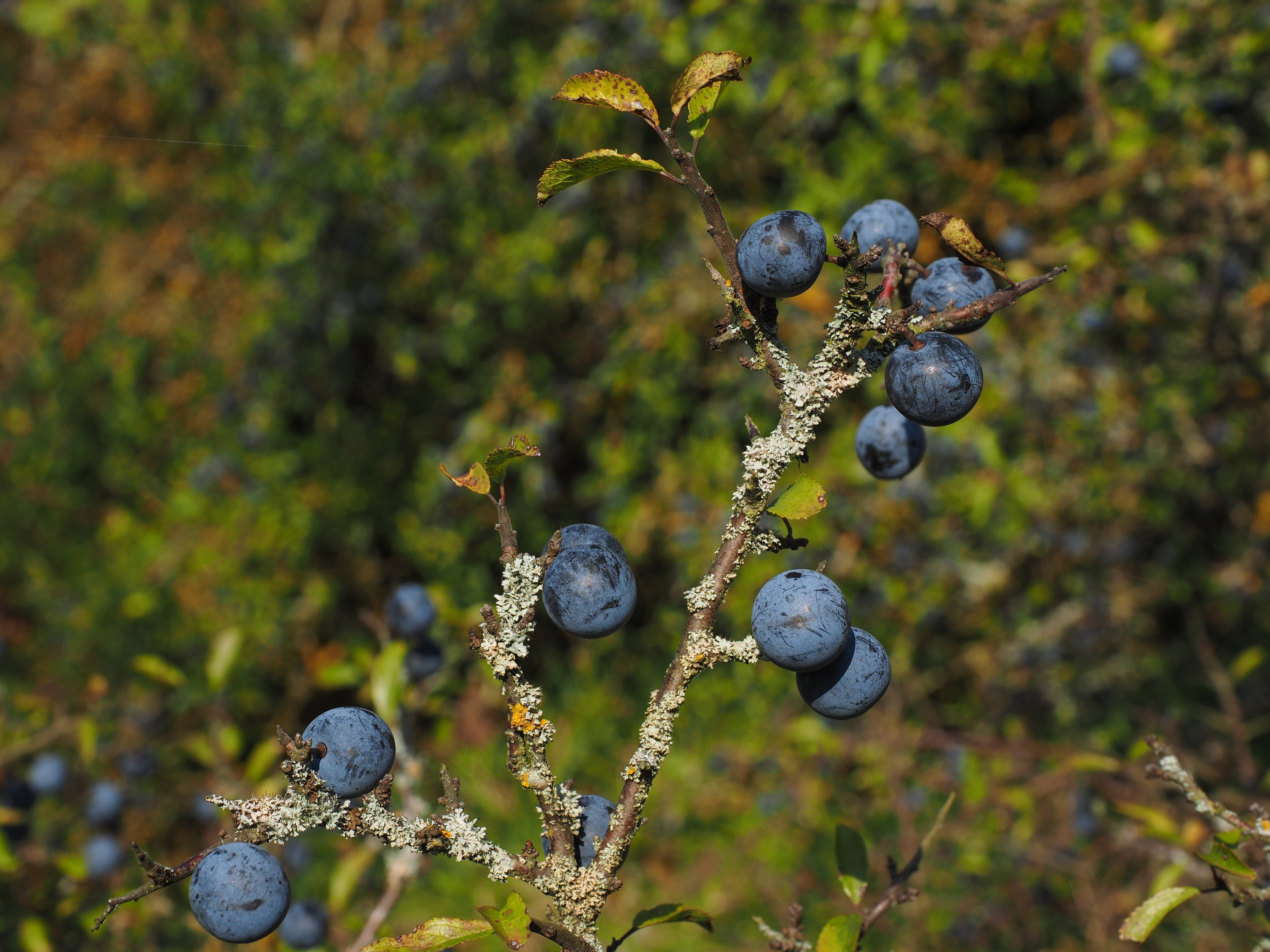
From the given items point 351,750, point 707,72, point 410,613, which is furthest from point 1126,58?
point 351,750

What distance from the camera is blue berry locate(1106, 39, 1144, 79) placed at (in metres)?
2.63

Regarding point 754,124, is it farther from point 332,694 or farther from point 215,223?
point 332,694

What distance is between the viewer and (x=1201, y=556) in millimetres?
3057

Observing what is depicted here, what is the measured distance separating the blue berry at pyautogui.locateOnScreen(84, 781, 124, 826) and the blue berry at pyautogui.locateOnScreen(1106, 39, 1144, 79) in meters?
3.80

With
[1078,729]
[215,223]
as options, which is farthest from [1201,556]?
[215,223]

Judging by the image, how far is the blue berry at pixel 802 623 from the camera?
87cm

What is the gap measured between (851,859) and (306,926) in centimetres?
110

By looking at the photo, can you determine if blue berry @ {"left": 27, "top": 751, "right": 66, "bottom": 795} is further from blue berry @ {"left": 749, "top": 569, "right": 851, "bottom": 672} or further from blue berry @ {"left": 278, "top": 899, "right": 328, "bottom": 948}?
blue berry @ {"left": 749, "top": 569, "right": 851, "bottom": 672}

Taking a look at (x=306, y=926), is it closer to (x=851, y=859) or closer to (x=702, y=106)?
(x=851, y=859)

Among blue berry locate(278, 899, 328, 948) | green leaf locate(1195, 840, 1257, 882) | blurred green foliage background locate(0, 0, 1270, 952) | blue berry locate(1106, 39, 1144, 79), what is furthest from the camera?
blue berry locate(1106, 39, 1144, 79)

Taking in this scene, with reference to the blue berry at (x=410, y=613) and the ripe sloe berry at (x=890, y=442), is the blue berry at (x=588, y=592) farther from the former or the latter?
the blue berry at (x=410, y=613)

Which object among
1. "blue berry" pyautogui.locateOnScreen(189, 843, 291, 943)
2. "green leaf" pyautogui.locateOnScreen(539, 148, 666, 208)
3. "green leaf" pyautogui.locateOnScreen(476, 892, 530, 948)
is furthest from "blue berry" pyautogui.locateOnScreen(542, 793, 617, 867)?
"green leaf" pyautogui.locateOnScreen(539, 148, 666, 208)

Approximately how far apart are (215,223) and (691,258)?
101 inches

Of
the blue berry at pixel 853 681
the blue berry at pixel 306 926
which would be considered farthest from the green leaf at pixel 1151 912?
the blue berry at pixel 306 926
